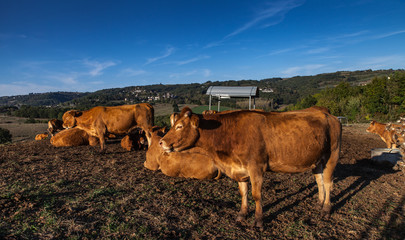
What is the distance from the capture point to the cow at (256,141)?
13.3 feet

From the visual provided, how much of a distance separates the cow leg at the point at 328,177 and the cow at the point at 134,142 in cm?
802

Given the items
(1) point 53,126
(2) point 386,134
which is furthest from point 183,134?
(2) point 386,134

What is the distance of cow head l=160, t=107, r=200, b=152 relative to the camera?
13.8 ft

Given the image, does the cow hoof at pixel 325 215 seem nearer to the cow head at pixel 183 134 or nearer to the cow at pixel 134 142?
the cow head at pixel 183 134

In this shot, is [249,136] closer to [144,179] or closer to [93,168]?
[144,179]

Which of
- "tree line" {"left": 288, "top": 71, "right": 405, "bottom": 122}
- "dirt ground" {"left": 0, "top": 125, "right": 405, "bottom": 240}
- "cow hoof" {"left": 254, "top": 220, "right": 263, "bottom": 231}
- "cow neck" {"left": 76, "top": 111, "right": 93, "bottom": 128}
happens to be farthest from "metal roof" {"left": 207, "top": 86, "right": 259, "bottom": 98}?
"tree line" {"left": 288, "top": 71, "right": 405, "bottom": 122}

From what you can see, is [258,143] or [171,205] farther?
[171,205]

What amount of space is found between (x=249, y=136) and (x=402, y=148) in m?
6.96

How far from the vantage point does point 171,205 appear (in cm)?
479

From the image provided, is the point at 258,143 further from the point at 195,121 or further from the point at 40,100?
the point at 40,100

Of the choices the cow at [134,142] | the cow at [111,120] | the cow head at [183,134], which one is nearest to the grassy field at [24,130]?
the cow at [111,120]

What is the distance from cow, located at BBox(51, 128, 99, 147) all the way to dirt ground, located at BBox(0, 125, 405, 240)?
3.14m

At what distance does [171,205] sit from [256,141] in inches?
91.8

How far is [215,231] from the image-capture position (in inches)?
152
